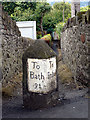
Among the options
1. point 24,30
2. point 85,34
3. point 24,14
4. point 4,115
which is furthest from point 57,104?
point 24,14

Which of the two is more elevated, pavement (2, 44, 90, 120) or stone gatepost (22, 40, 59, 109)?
stone gatepost (22, 40, 59, 109)

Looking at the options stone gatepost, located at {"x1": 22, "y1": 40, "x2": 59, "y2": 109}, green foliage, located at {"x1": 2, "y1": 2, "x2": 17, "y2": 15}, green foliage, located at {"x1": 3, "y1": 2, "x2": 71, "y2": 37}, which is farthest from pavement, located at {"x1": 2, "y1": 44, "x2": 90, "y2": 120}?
green foliage, located at {"x1": 2, "y1": 2, "x2": 17, "y2": 15}

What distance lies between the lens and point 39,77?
3.68 meters

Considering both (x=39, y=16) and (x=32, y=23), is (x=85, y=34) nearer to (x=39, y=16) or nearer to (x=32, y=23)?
(x=32, y=23)

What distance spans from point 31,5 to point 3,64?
18568mm

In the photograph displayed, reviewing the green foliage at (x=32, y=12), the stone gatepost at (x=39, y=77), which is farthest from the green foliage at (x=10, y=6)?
the stone gatepost at (x=39, y=77)

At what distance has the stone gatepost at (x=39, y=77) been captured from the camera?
3.68 meters

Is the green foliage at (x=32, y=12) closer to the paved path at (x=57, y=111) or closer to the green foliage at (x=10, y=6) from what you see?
the green foliage at (x=10, y=6)

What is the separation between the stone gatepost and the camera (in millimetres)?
3678

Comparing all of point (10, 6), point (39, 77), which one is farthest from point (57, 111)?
point (10, 6)

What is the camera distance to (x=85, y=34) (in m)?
5.17

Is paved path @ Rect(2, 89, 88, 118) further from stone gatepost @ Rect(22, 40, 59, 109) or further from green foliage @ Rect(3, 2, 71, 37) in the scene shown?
green foliage @ Rect(3, 2, 71, 37)

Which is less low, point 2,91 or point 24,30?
point 24,30

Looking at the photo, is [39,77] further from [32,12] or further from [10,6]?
[10,6]
